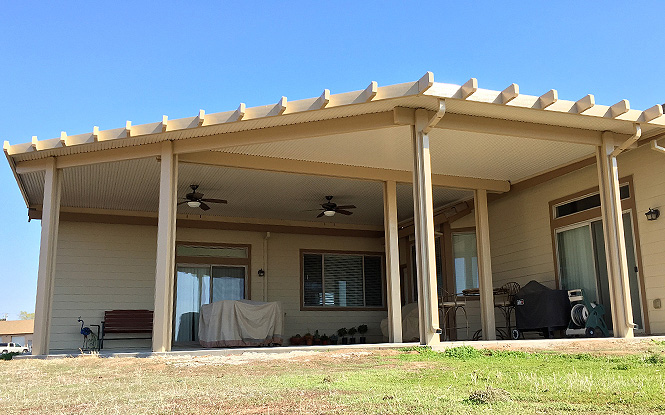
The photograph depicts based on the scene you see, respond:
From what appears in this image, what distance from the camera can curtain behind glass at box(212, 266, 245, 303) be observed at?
12991mm

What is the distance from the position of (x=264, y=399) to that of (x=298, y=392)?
0.99 ft

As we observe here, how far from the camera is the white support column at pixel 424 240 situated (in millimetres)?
7035

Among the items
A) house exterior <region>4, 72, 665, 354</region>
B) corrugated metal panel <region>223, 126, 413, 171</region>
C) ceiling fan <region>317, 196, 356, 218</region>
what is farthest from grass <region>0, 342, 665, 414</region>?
ceiling fan <region>317, 196, 356, 218</region>

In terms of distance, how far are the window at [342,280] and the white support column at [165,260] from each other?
20.7 feet

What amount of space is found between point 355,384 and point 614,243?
5343mm

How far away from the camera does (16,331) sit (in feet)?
136

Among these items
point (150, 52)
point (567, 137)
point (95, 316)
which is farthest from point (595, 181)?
point (150, 52)

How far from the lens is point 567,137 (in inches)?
324

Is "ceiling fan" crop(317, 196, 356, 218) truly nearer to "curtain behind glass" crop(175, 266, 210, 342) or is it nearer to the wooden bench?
"curtain behind glass" crop(175, 266, 210, 342)

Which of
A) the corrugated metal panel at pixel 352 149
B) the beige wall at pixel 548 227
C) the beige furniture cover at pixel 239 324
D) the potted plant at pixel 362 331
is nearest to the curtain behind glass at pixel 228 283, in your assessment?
the beige furniture cover at pixel 239 324

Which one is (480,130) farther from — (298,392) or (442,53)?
(442,53)

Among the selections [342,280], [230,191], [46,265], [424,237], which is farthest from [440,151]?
[342,280]

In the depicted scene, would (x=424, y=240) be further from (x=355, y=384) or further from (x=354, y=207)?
(x=354, y=207)

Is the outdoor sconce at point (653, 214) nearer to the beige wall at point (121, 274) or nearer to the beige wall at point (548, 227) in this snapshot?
the beige wall at point (548, 227)
